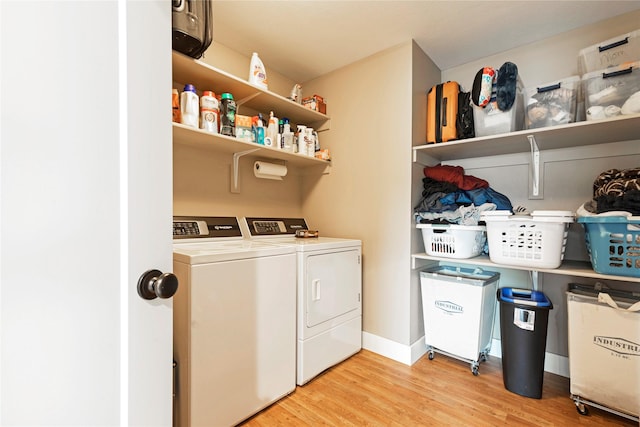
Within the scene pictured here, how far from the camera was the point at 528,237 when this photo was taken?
1645 millimetres

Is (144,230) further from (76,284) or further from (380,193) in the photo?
(380,193)

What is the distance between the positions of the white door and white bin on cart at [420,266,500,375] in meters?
1.85

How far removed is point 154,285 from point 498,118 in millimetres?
2091

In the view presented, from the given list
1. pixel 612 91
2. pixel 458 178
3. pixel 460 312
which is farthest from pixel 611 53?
pixel 460 312

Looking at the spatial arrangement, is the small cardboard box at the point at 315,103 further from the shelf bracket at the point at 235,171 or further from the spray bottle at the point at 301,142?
the shelf bracket at the point at 235,171

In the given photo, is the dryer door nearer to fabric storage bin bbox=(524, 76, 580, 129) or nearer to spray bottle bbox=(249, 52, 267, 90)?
spray bottle bbox=(249, 52, 267, 90)

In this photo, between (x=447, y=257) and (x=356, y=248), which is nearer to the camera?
(x=447, y=257)

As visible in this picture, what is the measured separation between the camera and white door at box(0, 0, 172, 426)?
0.46 meters

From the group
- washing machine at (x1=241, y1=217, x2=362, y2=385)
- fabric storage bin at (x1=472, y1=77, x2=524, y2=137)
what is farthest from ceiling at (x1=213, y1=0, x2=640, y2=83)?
washing machine at (x1=241, y1=217, x2=362, y2=385)

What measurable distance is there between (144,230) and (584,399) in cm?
231

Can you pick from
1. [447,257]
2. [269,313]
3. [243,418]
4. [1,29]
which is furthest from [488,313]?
[1,29]

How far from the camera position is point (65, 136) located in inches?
20.2

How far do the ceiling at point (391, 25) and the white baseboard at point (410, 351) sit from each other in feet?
7.23

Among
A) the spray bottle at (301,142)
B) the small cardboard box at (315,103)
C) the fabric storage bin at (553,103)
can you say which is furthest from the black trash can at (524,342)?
the small cardboard box at (315,103)
